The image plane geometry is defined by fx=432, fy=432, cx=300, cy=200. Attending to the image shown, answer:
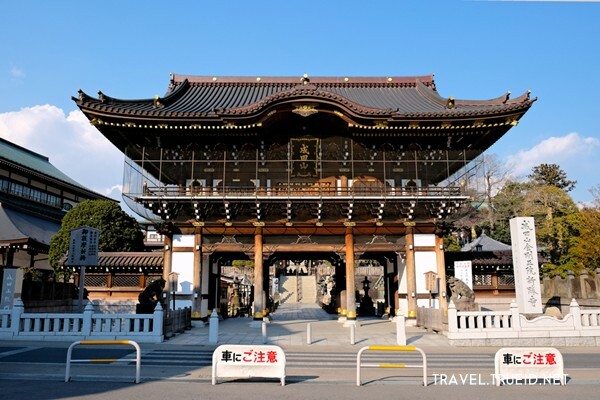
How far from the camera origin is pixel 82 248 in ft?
62.6

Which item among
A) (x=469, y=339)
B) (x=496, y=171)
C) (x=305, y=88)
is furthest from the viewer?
(x=496, y=171)

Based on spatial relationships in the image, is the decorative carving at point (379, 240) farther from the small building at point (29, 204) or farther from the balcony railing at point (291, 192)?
the small building at point (29, 204)

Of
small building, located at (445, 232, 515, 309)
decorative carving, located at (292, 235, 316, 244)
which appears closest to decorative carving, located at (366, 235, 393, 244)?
decorative carving, located at (292, 235, 316, 244)

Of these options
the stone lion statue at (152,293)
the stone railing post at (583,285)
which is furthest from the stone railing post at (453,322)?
the stone railing post at (583,285)

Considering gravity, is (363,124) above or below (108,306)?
above

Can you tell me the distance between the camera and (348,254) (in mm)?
22531

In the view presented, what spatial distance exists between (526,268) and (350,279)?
8.14 metres

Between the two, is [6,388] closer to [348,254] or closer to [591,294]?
[348,254]

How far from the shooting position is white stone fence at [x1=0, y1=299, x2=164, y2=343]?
15.9 metres

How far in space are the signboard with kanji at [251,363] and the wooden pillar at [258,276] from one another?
42.0ft

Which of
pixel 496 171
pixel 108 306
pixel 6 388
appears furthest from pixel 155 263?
pixel 496 171

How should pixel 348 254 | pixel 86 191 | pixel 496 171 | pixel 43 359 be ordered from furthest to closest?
1. pixel 496 171
2. pixel 86 191
3. pixel 348 254
4. pixel 43 359

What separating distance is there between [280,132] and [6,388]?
16778mm

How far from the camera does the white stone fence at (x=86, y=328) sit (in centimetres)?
1593
